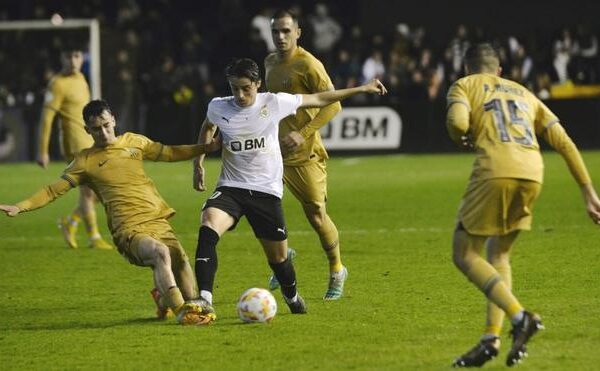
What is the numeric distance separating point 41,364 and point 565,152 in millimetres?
3334

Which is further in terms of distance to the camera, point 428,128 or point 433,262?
point 428,128

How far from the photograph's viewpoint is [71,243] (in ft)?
48.1

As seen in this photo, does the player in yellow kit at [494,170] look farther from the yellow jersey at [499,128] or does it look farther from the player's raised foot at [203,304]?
the player's raised foot at [203,304]

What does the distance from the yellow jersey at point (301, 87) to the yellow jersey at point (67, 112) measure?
467 cm

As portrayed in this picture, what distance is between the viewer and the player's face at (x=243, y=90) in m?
9.15

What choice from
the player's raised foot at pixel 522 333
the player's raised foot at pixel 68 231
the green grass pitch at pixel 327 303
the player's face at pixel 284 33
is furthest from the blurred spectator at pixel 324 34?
the player's raised foot at pixel 522 333

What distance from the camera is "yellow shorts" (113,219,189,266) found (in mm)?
9305

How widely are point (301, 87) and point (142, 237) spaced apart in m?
1.93

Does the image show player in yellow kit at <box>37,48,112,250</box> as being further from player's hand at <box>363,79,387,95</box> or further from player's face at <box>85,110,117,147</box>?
player's hand at <box>363,79,387,95</box>

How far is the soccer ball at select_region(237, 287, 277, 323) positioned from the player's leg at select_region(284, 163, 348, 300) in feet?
4.67

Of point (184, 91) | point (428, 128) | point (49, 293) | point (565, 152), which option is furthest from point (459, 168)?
point (565, 152)

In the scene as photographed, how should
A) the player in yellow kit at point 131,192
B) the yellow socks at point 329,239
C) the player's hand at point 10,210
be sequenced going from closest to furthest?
1. the player's hand at point 10,210
2. the player in yellow kit at point 131,192
3. the yellow socks at point 329,239

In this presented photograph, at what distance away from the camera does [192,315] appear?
9055 mm

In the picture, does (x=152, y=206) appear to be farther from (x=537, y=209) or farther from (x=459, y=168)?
(x=459, y=168)
